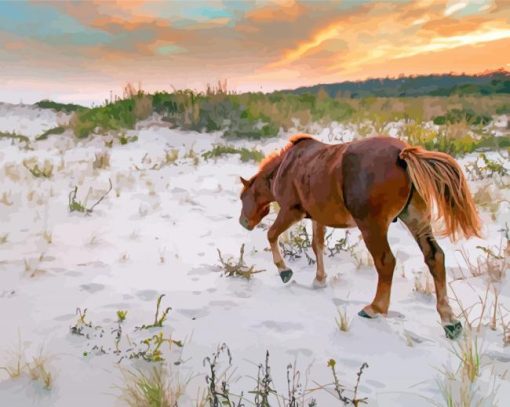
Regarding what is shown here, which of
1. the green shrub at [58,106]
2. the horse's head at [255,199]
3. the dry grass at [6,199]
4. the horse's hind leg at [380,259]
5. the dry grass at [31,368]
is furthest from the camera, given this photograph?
the green shrub at [58,106]

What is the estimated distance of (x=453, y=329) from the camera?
10.3 ft

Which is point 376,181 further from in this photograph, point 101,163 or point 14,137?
point 14,137

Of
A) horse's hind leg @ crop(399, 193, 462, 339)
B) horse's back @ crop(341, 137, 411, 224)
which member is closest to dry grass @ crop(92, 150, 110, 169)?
horse's back @ crop(341, 137, 411, 224)

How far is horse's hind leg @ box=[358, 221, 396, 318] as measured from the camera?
3.13 meters

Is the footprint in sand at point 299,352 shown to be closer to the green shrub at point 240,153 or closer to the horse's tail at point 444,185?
the horse's tail at point 444,185

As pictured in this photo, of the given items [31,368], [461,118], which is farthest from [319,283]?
[461,118]

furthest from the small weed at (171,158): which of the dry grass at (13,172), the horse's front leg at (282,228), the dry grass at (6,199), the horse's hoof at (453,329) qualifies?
the horse's hoof at (453,329)

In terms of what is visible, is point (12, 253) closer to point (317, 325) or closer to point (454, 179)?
point (317, 325)

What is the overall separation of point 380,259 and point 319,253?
3.27ft

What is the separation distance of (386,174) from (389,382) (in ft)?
3.68

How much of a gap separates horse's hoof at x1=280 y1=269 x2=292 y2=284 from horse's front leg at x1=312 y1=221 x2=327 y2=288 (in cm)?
20

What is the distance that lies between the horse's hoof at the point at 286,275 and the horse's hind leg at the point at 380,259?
34.9 inches

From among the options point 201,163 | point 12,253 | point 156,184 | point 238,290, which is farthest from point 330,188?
point 201,163

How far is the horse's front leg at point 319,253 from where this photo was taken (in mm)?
4074
